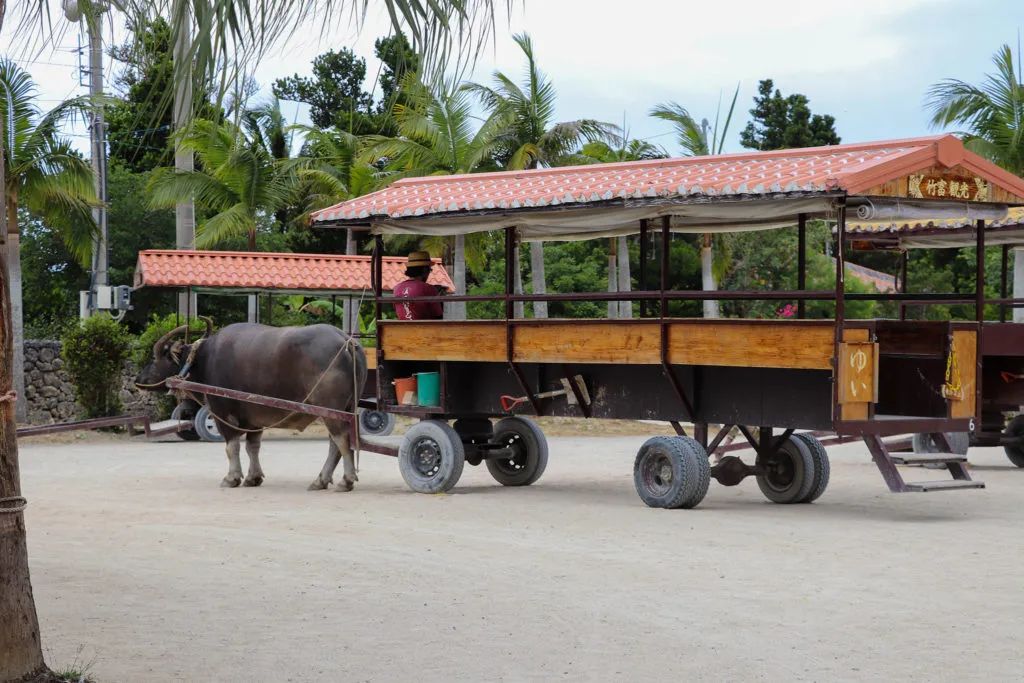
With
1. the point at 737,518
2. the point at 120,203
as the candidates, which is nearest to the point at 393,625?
the point at 737,518

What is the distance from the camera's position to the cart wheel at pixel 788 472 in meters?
12.2

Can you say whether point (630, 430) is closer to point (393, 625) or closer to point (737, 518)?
point (737, 518)

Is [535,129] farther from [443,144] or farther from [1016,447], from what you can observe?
[1016,447]

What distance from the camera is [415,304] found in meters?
→ 13.5

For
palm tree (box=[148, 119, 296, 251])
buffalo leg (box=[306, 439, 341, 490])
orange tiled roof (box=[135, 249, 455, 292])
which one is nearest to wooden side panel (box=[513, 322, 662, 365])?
buffalo leg (box=[306, 439, 341, 490])

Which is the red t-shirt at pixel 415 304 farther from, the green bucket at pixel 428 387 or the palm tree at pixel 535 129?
the palm tree at pixel 535 129

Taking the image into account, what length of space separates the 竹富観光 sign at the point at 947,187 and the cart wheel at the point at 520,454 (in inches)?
176

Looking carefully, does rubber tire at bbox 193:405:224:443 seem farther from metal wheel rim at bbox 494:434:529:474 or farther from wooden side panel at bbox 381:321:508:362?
metal wheel rim at bbox 494:434:529:474

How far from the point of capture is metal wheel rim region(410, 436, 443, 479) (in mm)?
12883

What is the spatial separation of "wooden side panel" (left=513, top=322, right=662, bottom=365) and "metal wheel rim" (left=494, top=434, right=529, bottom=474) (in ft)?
4.93

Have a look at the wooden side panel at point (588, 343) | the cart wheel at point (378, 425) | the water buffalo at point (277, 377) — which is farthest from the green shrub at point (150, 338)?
the wooden side panel at point (588, 343)

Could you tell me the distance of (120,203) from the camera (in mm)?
32438

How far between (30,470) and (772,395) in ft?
28.1

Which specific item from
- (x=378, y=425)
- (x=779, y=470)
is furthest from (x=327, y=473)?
(x=378, y=425)
